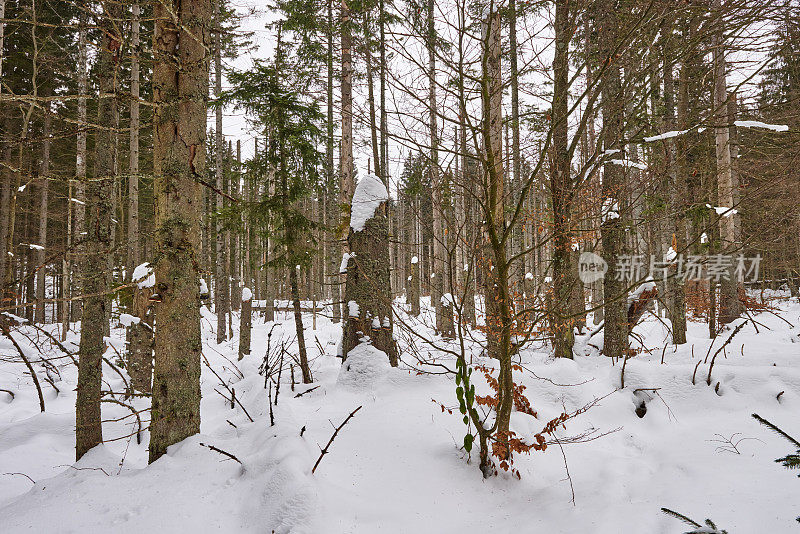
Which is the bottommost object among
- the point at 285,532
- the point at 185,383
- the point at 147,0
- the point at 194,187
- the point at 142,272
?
the point at 285,532

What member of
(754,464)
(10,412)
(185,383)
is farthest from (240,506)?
(10,412)

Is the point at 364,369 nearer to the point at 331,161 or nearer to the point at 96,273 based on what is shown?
the point at 96,273

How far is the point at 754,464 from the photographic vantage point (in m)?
2.68

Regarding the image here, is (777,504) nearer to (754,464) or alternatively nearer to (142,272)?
(754,464)

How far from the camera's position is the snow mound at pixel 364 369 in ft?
14.2

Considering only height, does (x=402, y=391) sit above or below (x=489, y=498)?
above

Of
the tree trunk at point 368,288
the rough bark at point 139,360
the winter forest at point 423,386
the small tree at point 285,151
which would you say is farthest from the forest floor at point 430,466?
the small tree at point 285,151

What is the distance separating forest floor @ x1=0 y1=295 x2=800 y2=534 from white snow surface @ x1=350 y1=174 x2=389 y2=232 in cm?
191

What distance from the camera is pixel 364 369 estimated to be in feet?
14.5

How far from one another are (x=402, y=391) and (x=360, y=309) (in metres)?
1.31

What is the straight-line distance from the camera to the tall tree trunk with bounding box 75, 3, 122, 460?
3.27m

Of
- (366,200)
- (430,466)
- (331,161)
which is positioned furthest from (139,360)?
(331,161)

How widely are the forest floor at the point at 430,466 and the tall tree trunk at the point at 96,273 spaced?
1.18 feet

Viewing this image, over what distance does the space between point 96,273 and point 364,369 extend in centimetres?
280
